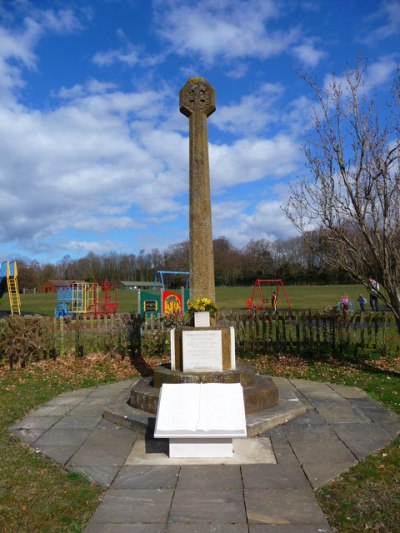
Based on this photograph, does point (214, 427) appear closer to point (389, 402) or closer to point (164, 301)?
point (389, 402)

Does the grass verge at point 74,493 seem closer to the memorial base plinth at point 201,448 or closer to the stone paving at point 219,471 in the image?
the stone paving at point 219,471

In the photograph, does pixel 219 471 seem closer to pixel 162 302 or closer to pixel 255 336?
pixel 255 336

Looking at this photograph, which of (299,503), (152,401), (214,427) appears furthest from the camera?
(152,401)

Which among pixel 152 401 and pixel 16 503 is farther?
pixel 152 401

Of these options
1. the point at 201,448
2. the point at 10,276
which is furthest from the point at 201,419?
the point at 10,276

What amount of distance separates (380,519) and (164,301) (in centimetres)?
1639

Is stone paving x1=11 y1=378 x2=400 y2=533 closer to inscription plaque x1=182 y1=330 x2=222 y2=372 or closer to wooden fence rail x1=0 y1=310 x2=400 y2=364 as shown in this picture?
inscription plaque x1=182 y1=330 x2=222 y2=372

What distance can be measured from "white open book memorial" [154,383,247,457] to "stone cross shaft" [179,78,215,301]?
2.34 metres

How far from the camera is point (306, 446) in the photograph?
5020mm

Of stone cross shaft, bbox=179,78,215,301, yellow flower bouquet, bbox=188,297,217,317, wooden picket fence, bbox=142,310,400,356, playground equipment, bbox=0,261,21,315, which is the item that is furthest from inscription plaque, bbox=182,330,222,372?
playground equipment, bbox=0,261,21,315

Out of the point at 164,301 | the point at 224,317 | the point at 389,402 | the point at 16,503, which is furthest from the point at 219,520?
the point at 164,301

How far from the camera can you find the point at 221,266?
8862 centimetres

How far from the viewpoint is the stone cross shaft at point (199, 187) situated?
23.3ft

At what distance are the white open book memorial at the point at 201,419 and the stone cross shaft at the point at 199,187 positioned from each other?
2.34 meters
